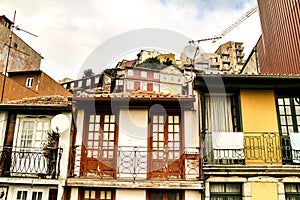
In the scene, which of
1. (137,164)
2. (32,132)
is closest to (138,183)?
(137,164)

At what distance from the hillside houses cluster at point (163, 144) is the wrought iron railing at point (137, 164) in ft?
0.13

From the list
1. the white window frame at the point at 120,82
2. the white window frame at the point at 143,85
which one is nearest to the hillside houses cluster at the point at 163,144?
the white window frame at the point at 120,82

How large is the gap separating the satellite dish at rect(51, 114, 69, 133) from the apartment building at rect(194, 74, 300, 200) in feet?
17.6

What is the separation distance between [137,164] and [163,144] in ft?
4.49

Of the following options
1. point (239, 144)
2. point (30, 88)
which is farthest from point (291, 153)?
point (30, 88)

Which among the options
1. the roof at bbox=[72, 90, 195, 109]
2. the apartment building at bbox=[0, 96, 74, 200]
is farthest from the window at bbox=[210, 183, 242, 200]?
the apartment building at bbox=[0, 96, 74, 200]

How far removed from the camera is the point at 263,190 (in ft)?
34.4

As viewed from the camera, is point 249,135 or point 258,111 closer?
point 249,135

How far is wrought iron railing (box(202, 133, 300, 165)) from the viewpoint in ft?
35.9

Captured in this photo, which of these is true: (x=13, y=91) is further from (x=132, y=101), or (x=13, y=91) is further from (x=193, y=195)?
(x=193, y=195)

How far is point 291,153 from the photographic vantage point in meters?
11.0

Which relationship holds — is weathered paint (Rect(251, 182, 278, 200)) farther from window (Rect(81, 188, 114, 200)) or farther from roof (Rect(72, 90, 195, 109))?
window (Rect(81, 188, 114, 200))

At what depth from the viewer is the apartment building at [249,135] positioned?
1053 cm

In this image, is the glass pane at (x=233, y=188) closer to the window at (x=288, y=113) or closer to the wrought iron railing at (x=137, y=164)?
the wrought iron railing at (x=137, y=164)
